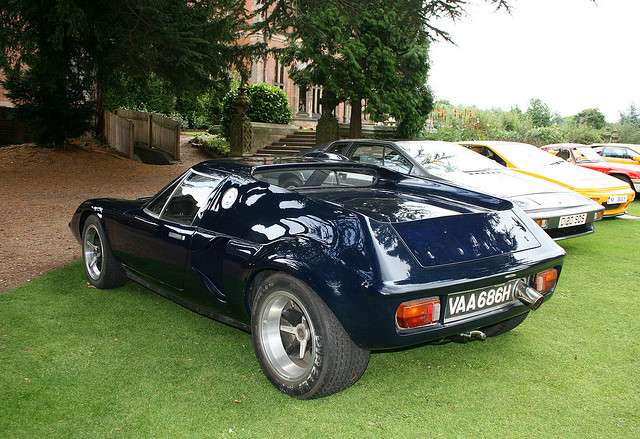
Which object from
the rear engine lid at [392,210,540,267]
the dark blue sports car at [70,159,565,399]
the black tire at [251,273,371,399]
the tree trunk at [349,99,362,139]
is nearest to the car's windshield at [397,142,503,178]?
the dark blue sports car at [70,159,565,399]

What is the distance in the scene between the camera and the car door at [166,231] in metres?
3.87

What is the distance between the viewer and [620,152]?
1702cm

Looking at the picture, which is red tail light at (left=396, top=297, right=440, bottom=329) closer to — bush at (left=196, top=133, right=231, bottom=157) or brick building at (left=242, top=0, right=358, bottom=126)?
bush at (left=196, top=133, right=231, bottom=157)

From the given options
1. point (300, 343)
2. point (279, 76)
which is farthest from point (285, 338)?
point (279, 76)

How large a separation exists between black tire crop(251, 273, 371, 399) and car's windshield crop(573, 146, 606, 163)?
1432cm

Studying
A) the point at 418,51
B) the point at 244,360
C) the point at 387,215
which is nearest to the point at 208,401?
the point at 244,360

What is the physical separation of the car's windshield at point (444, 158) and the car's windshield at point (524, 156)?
1.22 m

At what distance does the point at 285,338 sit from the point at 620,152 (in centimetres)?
1698

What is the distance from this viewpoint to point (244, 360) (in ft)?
12.0

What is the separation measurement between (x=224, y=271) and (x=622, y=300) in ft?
12.6

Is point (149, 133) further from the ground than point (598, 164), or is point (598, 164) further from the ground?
point (149, 133)

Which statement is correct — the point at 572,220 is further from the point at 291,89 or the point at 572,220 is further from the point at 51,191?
the point at 291,89

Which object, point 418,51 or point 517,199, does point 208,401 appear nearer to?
point 517,199

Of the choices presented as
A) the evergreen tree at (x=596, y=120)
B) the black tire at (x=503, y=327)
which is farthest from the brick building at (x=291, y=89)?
the evergreen tree at (x=596, y=120)
